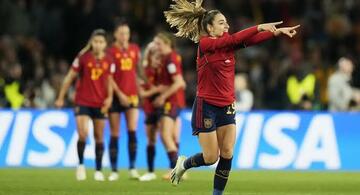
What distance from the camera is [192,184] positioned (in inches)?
633

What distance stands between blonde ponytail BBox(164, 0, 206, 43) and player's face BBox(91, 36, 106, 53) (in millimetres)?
4201

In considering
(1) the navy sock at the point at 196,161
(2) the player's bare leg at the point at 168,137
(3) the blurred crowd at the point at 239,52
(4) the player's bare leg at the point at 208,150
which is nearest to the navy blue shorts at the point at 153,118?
(2) the player's bare leg at the point at 168,137

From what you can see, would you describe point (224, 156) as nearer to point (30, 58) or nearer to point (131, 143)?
point (131, 143)

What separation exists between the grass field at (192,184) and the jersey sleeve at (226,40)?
2741mm

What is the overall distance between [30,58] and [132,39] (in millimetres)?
2342

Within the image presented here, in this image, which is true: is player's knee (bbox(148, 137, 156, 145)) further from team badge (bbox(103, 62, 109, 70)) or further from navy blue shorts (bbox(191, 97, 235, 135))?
navy blue shorts (bbox(191, 97, 235, 135))

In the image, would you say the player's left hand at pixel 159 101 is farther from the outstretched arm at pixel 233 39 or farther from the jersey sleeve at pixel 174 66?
the outstretched arm at pixel 233 39

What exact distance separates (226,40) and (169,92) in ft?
16.7

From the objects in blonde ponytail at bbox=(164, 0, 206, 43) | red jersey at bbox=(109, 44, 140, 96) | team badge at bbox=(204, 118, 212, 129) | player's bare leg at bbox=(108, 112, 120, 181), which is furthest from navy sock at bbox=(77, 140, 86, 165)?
team badge at bbox=(204, 118, 212, 129)

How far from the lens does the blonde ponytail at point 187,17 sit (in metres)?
12.7

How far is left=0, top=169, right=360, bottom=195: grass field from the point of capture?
1454 centimetres

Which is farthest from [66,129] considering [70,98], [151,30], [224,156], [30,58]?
[224,156]

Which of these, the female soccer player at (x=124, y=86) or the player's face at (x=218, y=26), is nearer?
the player's face at (x=218, y=26)

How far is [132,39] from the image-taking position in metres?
24.2
